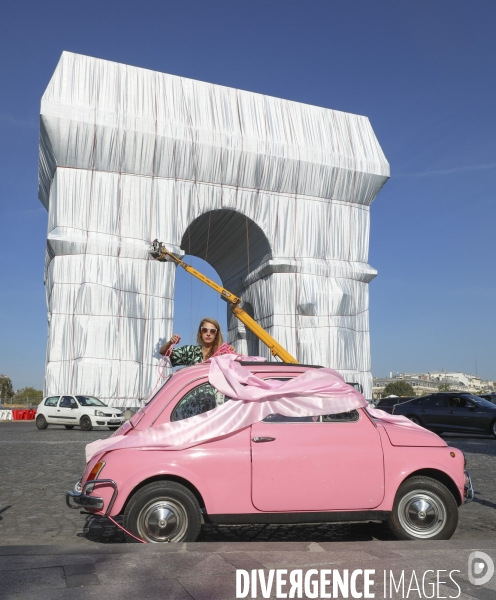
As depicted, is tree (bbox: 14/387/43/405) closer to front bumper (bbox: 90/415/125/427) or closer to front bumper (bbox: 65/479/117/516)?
front bumper (bbox: 90/415/125/427)

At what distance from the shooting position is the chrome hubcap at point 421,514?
4.75 m

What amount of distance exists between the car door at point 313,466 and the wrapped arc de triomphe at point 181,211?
21.0 m

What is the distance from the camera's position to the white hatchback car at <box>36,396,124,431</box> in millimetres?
21984

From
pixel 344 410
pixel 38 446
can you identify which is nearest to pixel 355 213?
pixel 38 446

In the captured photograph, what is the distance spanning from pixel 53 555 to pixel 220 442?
133 centimetres

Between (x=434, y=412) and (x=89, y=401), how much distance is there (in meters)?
11.5

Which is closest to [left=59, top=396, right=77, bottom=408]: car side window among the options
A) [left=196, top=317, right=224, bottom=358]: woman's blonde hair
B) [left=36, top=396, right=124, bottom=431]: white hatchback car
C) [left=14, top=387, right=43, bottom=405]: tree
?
[left=36, top=396, right=124, bottom=431]: white hatchback car

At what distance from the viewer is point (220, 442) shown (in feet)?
15.3

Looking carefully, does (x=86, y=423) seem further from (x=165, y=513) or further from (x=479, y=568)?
(x=479, y=568)

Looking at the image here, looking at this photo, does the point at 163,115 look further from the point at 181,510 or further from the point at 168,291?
the point at 181,510

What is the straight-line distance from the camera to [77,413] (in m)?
22.3

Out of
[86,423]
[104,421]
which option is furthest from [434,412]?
[86,423]

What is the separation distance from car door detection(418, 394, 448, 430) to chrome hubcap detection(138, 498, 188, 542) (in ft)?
50.1

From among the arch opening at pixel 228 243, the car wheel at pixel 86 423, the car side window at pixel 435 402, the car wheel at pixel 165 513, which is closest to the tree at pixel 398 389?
the arch opening at pixel 228 243
